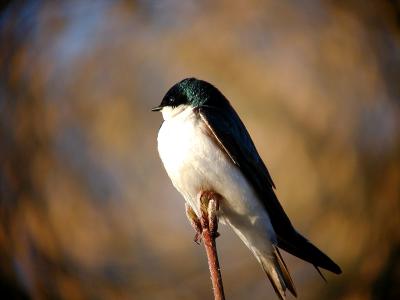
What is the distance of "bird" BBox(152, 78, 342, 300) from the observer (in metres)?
1.51

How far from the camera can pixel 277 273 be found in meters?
1.58

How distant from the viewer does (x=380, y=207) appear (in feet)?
19.2

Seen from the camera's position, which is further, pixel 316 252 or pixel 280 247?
pixel 280 247

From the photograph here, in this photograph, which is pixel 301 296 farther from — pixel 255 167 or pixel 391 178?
pixel 255 167

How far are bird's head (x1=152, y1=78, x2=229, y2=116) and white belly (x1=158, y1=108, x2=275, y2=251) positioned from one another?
0.11 feet

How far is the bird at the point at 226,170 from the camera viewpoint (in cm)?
151

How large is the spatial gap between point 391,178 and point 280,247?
432 centimetres

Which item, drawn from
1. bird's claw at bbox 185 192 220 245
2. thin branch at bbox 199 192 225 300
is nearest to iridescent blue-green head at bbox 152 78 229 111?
bird's claw at bbox 185 192 220 245

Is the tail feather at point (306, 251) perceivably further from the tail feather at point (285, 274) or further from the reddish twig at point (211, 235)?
the reddish twig at point (211, 235)

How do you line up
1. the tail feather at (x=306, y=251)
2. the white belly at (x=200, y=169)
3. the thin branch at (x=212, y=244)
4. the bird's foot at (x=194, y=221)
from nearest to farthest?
the thin branch at (x=212, y=244)
the bird's foot at (x=194, y=221)
the tail feather at (x=306, y=251)
the white belly at (x=200, y=169)

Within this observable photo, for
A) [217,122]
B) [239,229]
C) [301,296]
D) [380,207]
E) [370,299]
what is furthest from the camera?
[380,207]

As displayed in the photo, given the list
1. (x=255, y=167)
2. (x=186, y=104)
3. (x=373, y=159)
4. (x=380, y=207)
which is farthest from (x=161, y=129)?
(x=380, y=207)

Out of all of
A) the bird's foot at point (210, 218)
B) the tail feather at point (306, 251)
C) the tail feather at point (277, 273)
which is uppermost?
the bird's foot at point (210, 218)

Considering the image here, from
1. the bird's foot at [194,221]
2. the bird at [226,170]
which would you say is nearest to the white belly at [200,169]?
the bird at [226,170]
